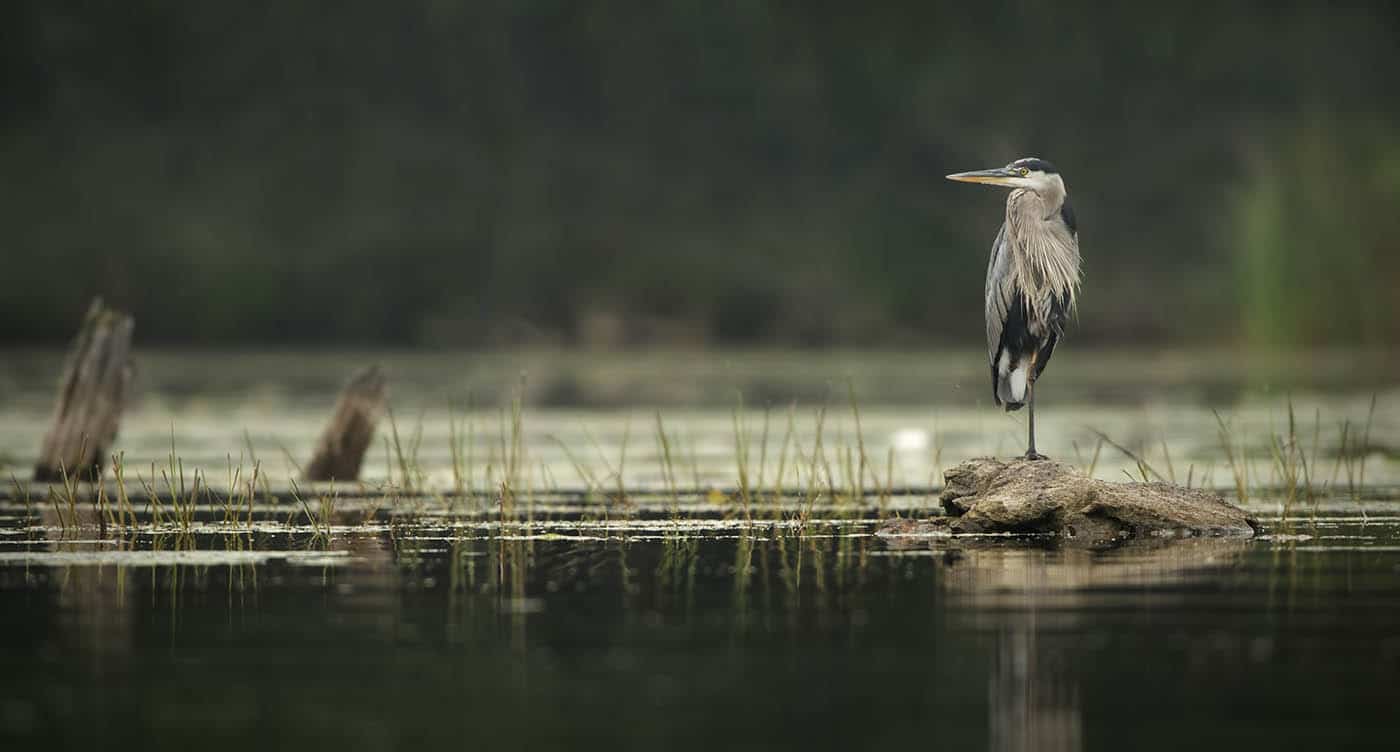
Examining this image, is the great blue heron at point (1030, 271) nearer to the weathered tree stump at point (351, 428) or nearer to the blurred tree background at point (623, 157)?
the weathered tree stump at point (351, 428)

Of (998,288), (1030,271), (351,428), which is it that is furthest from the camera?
(351,428)

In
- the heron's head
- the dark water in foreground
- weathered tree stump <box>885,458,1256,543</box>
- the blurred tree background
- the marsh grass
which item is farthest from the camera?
the blurred tree background

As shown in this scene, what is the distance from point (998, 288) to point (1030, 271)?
317mm

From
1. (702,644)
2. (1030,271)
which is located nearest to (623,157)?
(1030,271)

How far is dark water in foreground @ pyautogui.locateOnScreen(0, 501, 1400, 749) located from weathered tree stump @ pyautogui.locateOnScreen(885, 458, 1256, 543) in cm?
37

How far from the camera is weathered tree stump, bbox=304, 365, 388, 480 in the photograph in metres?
→ 20.0

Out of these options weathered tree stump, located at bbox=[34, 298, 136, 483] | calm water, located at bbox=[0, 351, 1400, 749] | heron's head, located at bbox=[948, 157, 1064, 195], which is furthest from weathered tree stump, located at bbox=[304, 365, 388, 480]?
heron's head, located at bbox=[948, 157, 1064, 195]

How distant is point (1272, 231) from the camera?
56656 mm

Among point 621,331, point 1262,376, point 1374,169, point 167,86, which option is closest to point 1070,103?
point 621,331

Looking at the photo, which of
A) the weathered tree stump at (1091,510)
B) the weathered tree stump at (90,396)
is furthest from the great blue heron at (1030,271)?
the weathered tree stump at (90,396)

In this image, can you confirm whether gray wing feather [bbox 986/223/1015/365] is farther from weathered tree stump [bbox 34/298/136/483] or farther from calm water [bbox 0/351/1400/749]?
weathered tree stump [bbox 34/298/136/483]

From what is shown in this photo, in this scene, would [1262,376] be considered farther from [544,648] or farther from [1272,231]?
[544,648]

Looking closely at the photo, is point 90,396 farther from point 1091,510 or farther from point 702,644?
point 702,644

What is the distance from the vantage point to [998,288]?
1575 centimetres
